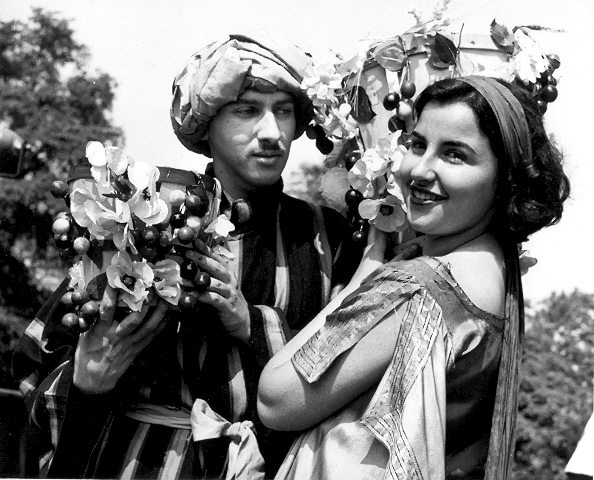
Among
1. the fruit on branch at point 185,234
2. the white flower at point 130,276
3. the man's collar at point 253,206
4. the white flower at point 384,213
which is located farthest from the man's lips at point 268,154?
the white flower at point 130,276

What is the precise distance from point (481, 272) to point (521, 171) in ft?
0.70

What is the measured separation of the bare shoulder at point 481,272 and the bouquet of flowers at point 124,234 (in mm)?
544

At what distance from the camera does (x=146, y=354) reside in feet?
7.75

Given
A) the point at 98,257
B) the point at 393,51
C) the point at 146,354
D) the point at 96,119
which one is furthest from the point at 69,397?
the point at 96,119

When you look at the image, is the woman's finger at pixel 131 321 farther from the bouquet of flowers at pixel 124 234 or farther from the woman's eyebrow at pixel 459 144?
the woman's eyebrow at pixel 459 144

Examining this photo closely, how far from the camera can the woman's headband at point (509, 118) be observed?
2014 mm

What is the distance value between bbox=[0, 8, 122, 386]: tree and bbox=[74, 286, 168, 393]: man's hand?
447 centimetres

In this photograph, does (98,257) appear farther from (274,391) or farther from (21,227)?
(21,227)

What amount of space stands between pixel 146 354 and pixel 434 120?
0.85m

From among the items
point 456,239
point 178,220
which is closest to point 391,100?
point 456,239

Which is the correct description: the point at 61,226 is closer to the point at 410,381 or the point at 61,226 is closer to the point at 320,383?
the point at 320,383

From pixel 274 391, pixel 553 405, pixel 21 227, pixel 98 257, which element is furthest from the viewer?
pixel 21 227

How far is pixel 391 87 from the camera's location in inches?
98.0

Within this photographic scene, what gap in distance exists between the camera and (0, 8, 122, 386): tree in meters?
6.88
